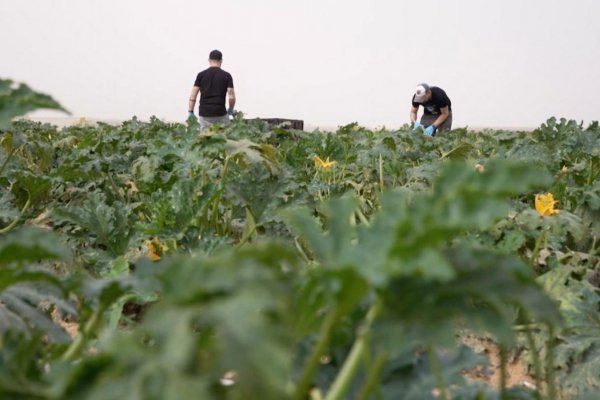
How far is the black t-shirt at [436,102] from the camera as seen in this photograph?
10328 mm

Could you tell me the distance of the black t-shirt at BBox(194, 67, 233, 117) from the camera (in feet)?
29.7

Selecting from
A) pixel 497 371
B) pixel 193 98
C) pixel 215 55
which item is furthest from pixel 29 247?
pixel 193 98

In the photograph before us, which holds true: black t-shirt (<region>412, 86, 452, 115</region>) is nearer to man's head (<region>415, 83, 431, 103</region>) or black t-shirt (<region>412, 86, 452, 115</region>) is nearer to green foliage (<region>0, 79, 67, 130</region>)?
man's head (<region>415, 83, 431, 103</region>)

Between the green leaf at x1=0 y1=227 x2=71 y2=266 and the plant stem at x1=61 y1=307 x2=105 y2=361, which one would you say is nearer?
the green leaf at x1=0 y1=227 x2=71 y2=266

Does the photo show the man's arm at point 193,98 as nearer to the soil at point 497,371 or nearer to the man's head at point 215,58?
the man's head at point 215,58

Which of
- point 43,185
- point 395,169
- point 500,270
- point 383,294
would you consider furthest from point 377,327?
point 395,169

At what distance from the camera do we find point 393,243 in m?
0.70

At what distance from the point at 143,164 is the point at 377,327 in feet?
10.2

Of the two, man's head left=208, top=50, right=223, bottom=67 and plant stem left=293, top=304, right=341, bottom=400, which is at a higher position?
man's head left=208, top=50, right=223, bottom=67

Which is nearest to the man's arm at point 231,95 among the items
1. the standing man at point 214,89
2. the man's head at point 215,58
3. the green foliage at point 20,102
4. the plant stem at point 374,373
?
the standing man at point 214,89

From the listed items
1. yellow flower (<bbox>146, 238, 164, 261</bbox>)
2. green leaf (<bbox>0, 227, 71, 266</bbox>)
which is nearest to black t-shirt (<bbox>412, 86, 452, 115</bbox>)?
yellow flower (<bbox>146, 238, 164, 261</bbox>)

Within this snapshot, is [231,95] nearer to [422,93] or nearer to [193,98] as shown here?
[193,98]

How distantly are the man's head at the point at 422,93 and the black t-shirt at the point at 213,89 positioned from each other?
8.84 feet

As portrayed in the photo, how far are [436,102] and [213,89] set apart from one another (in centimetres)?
342
